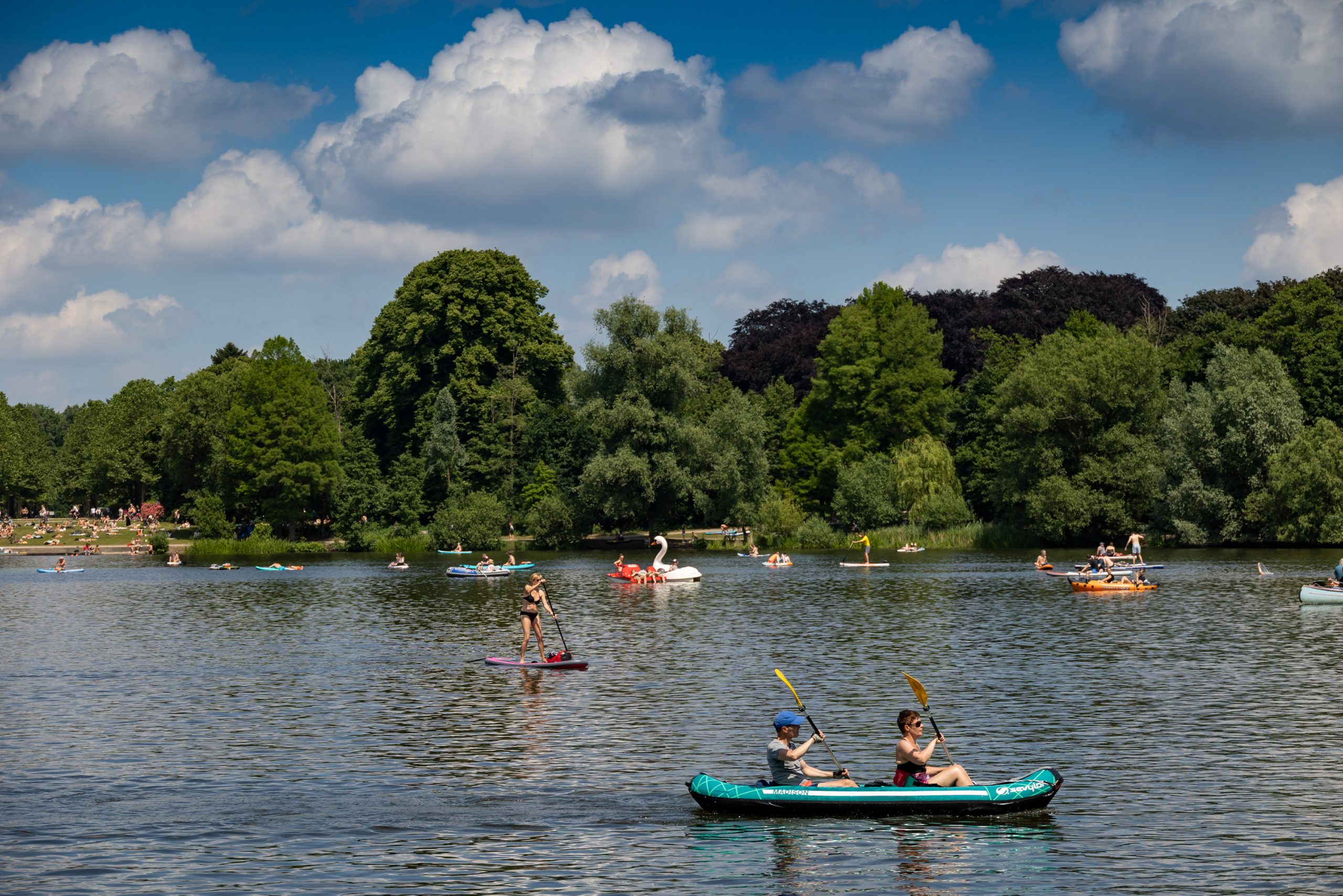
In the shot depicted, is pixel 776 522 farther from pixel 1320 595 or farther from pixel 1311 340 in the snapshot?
pixel 1320 595

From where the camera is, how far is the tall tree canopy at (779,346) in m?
121

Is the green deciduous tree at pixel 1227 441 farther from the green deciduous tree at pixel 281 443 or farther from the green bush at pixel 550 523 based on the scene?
the green deciduous tree at pixel 281 443

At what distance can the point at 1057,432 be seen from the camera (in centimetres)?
8912

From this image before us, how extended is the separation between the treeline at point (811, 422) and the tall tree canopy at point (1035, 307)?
0.80ft

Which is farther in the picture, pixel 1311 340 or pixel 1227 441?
pixel 1311 340

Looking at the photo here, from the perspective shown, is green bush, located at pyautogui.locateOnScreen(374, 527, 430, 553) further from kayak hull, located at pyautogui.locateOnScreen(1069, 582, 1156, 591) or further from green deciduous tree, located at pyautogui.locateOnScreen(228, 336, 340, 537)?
kayak hull, located at pyautogui.locateOnScreen(1069, 582, 1156, 591)

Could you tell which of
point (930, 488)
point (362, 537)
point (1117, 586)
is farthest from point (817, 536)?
point (1117, 586)

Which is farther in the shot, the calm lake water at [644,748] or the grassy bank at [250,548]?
the grassy bank at [250,548]

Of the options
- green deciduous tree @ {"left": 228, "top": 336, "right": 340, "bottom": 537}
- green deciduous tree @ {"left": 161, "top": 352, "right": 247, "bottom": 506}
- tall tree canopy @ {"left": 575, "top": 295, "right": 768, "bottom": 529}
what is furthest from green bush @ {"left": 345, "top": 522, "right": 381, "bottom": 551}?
tall tree canopy @ {"left": 575, "top": 295, "right": 768, "bottom": 529}

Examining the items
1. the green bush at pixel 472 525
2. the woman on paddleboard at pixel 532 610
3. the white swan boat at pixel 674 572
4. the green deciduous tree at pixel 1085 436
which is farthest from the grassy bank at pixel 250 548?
the woman on paddleboard at pixel 532 610

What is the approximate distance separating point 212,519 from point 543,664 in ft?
258

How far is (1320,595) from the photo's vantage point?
4603 cm

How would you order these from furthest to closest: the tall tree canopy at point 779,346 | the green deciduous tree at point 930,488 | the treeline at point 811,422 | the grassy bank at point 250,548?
the tall tree canopy at point 779,346, the grassy bank at point 250,548, the green deciduous tree at point 930,488, the treeline at point 811,422

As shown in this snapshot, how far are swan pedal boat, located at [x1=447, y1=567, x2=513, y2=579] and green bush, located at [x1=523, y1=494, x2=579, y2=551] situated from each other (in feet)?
84.0
